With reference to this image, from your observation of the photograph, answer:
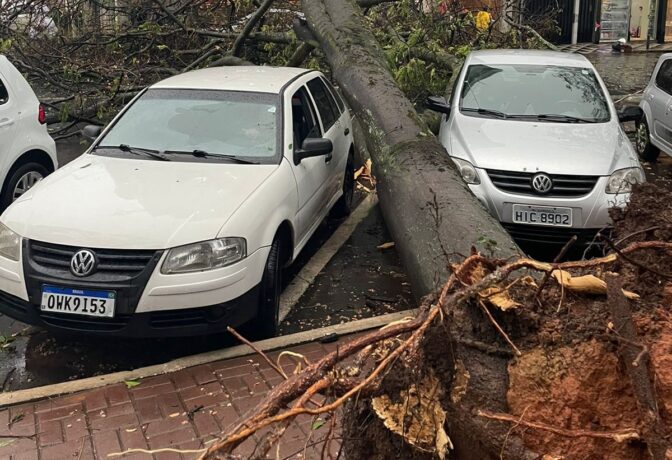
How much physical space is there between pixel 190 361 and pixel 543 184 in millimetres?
3308

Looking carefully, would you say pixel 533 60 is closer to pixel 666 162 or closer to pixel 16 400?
pixel 666 162

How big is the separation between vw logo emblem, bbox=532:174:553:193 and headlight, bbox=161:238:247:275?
2794 mm

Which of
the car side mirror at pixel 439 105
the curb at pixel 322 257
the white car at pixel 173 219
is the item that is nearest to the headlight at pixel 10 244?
the white car at pixel 173 219

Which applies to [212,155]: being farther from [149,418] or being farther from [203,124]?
[149,418]

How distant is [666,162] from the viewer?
9.88 meters

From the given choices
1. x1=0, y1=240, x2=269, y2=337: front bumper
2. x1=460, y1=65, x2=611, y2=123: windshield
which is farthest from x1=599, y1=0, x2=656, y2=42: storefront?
x1=0, y1=240, x2=269, y2=337: front bumper

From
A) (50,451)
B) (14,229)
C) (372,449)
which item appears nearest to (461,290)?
(372,449)

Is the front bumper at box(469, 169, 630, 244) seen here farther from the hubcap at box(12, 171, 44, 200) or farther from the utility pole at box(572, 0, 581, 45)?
the utility pole at box(572, 0, 581, 45)

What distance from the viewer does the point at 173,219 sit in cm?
419

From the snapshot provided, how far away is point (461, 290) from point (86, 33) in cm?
962

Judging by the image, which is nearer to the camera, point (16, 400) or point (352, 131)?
point (16, 400)

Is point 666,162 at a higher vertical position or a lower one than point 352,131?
lower

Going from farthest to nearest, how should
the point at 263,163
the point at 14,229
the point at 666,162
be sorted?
the point at 666,162
the point at 263,163
the point at 14,229

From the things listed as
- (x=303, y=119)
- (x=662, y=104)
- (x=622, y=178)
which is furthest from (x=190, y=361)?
(x=662, y=104)
